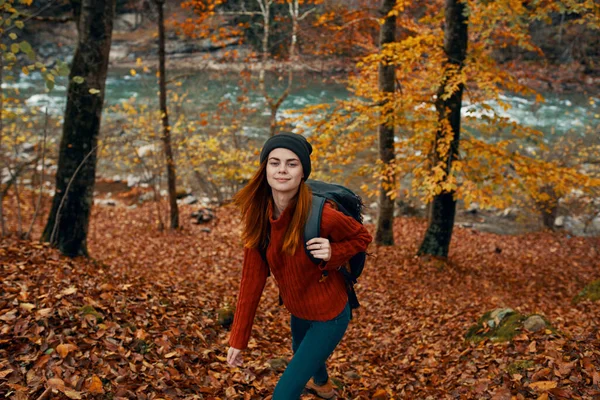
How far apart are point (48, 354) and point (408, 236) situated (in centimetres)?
1099

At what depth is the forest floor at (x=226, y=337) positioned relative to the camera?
339 cm

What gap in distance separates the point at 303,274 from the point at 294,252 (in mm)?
215

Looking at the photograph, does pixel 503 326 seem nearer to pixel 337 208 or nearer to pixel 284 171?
pixel 337 208

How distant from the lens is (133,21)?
5231 centimetres

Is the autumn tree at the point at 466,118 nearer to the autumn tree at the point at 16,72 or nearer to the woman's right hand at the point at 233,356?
the autumn tree at the point at 16,72

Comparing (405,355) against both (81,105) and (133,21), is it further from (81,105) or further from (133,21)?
(133,21)

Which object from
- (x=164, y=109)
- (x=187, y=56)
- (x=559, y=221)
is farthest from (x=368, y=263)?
(x=187, y=56)

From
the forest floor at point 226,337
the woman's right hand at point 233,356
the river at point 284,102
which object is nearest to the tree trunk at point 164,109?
the forest floor at point 226,337

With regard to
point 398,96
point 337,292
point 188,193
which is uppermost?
point 398,96

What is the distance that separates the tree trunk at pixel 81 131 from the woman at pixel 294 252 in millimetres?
3741

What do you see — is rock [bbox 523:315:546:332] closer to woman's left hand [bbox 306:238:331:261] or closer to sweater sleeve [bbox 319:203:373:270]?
sweater sleeve [bbox 319:203:373:270]

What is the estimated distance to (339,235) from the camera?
8.80 ft

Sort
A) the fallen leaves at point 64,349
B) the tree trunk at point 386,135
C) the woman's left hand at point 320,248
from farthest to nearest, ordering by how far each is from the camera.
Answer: the tree trunk at point 386,135
the fallen leaves at point 64,349
the woman's left hand at point 320,248

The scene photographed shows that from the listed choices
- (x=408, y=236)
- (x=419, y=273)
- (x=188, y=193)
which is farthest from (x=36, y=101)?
(x=419, y=273)
